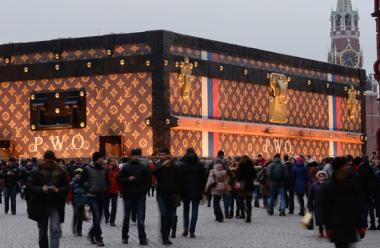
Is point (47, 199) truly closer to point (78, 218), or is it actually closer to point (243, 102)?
point (78, 218)

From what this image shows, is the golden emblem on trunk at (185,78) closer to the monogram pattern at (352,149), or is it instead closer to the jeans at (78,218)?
the monogram pattern at (352,149)

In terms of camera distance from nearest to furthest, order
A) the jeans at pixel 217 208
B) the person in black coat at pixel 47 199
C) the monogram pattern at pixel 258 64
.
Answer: the person in black coat at pixel 47 199, the jeans at pixel 217 208, the monogram pattern at pixel 258 64

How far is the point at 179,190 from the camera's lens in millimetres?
19172

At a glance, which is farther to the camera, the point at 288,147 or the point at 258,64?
the point at 288,147

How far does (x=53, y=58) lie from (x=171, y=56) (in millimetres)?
6786

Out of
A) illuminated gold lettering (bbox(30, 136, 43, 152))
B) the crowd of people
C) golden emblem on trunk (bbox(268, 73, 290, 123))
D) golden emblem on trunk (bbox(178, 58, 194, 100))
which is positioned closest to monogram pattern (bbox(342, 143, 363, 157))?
golden emblem on trunk (bbox(268, 73, 290, 123))

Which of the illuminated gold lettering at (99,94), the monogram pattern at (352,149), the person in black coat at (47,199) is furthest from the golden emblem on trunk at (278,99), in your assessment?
the person in black coat at (47,199)

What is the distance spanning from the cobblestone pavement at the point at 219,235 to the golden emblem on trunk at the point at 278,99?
31.0 metres

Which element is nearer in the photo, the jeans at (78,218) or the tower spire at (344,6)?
the jeans at (78,218)

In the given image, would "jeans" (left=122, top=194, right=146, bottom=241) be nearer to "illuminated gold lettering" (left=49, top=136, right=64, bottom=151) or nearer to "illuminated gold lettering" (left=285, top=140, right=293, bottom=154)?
"illuminated gold lettering" (left=49, top=136, right=64, bottom=151)

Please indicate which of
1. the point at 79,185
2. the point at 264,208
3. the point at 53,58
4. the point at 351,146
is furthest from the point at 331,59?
the point at 79,185

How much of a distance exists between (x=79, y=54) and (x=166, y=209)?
108 ft

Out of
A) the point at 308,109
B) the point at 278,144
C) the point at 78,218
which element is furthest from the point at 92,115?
the point at 78,218

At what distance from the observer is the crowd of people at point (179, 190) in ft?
38.3
